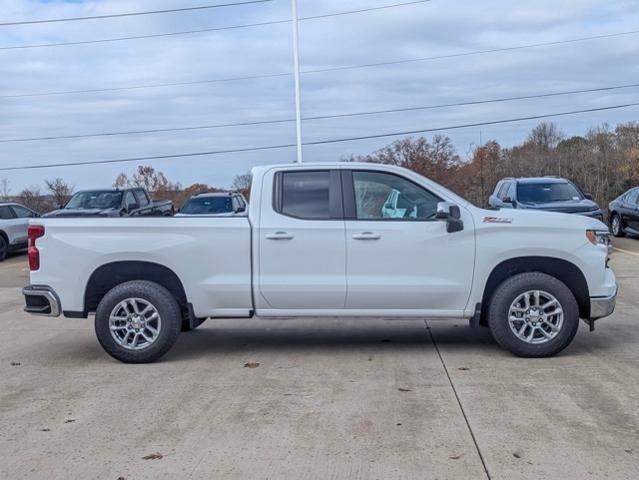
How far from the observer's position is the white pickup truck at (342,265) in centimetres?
732

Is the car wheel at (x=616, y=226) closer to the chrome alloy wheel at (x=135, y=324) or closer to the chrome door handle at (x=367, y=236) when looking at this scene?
the chrome door handle at (x=367, y=236)

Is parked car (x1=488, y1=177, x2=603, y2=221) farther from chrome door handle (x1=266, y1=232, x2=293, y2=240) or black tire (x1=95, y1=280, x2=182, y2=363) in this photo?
black tire (x1=95, y1=280, x2=182, y2=363)

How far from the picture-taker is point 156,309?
7.42 m

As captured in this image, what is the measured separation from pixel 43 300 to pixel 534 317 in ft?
15.7

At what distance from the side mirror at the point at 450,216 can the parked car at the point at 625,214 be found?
1433 centimetres

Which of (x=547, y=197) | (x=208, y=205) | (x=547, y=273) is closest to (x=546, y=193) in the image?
(x=547, y=197)

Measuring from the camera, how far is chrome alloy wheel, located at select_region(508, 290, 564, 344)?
7309mm

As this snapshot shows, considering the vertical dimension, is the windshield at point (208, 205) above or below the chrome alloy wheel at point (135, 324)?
above

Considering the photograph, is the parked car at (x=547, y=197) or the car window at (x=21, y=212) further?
the car window at (x=21, y=212)

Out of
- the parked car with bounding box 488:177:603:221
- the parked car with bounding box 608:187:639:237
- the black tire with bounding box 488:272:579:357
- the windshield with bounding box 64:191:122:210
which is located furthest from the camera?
the parked car with bounding box 608:187:639:237

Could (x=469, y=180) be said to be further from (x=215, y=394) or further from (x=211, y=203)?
(x=215, y=394)

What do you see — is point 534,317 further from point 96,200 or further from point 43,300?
point 96,200

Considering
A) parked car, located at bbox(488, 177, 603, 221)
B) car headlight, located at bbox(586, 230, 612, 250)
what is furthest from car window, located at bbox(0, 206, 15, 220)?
car headlight, located at bbox(586, 230, 612, 250)

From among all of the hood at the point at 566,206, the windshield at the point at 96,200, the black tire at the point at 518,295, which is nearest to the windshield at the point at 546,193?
the hood at the point at 566,206
